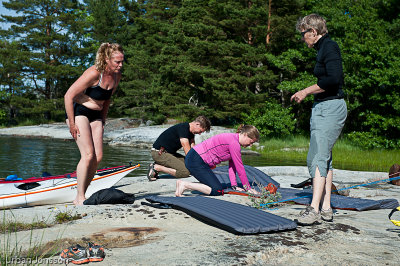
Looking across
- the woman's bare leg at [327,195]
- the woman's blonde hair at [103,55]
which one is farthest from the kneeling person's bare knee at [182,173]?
the woman's bare leg at [327,195]

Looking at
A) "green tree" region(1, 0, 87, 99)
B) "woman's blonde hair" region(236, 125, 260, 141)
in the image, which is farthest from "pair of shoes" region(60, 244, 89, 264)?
"green tree" region(1, 0, 87, 99)

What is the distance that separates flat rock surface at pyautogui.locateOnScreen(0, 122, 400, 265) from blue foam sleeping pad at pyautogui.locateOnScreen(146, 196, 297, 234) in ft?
0.20

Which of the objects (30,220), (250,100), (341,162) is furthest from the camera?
(250,100)

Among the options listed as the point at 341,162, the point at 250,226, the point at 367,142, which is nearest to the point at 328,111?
the point at 250,226

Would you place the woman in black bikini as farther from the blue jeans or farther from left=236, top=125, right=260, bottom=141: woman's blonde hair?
left=236, top=125, right=260, bottom=141: woman's blonde hair

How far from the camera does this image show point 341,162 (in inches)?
555

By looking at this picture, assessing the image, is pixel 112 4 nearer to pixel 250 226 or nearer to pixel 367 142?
pixel 367 142

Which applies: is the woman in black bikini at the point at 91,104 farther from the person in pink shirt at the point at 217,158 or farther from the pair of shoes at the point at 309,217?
the pair of shoes at the point at 309,217

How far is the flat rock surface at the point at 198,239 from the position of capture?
2.78m

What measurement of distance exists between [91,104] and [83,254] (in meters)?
2.27

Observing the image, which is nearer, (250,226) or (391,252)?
(391,252)

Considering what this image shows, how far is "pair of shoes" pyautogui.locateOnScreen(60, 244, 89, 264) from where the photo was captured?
8.52ft

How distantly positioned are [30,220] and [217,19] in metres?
25.7

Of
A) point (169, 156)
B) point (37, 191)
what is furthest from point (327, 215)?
point (169, 156)
